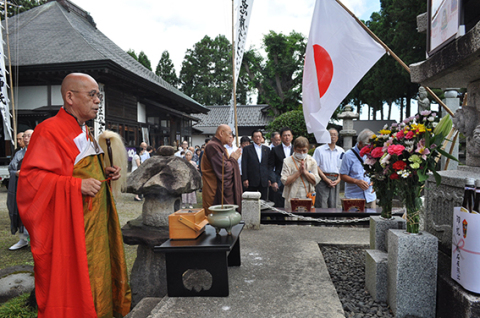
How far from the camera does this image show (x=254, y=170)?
6.71 metres

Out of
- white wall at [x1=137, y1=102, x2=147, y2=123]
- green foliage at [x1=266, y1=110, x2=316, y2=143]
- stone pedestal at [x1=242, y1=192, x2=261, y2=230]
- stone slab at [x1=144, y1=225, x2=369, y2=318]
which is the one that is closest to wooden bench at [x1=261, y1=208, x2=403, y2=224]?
stone pedestal at [x1=242, y1=192, x2=261, y2=230]

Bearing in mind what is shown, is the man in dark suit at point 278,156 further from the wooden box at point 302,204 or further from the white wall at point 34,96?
the white wall at point 34,96

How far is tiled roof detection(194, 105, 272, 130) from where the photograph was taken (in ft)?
99.6

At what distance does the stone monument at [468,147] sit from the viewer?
210 centimetres

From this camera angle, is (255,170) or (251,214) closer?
(251,214)

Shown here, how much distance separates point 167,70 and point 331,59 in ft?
118

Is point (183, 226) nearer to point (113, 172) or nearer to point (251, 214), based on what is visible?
point (113, 172)

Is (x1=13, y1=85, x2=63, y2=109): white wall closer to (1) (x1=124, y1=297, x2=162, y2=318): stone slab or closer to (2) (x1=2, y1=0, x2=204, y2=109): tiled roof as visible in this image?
(2) (x1=2, y1=0, x2=204, y2=109): tiled roof

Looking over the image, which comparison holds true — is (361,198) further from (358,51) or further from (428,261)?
(428,261)

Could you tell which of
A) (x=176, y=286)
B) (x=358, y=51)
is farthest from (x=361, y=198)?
(x=176, y=286)

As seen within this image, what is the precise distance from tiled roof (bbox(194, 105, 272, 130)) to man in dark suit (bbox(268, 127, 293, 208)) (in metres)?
22.7

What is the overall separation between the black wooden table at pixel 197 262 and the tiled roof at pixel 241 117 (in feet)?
88.9

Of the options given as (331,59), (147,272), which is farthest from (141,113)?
(147,272)

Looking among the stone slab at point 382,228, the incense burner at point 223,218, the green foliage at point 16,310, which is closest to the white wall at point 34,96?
the green foliage at point 16,310
